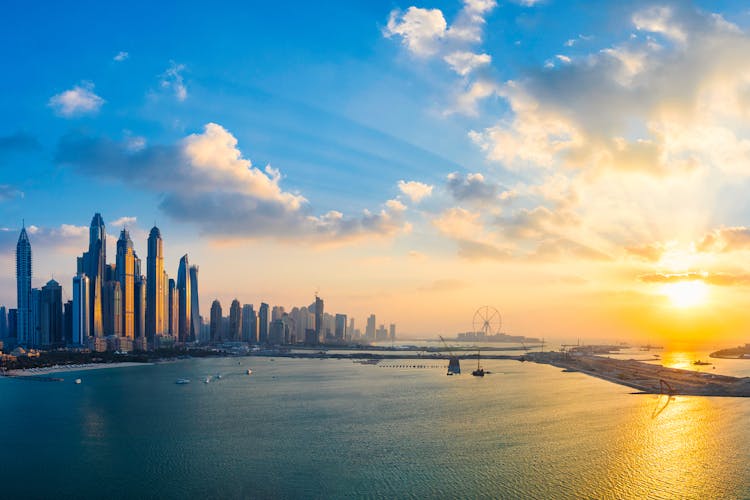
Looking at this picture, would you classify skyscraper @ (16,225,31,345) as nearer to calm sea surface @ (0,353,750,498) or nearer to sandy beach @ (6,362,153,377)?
sandy beach @ (6,362,153,377)

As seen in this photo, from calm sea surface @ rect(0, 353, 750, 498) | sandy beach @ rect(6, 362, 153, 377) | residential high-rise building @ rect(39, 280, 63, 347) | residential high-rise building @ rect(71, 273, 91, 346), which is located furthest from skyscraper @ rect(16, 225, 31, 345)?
calm sea surface @ rect(0, 353, 750, 498)

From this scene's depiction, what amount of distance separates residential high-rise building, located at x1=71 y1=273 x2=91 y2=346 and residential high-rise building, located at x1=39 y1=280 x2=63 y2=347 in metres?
8.42

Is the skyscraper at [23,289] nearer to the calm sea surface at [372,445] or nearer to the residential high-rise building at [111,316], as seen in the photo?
the residential high-rise building at [111,316]

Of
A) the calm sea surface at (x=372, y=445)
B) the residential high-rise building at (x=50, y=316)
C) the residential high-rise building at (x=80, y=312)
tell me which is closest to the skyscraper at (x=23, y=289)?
the residential high-rise building at (x=50, y=316)

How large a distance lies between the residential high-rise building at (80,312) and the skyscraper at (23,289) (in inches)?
666

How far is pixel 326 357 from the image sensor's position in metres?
179

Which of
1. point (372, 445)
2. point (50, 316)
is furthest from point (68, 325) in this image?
point (372, 445)

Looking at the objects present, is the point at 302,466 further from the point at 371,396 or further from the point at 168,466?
the point at 371,396

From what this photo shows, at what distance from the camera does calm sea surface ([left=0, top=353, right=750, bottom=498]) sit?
30812 mm

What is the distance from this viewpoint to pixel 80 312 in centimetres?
18412

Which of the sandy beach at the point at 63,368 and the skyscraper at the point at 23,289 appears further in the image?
the skyscraper at the point at 23,289

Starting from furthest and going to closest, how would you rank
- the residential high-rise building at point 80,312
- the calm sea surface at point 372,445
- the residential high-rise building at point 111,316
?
the residential high-rise building at point 111,316, the residential high-rise building at point 80,312, the calm sea surface at point 372,445

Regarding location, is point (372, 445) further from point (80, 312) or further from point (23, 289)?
point (23, 289)

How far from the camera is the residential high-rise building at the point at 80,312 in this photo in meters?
184
